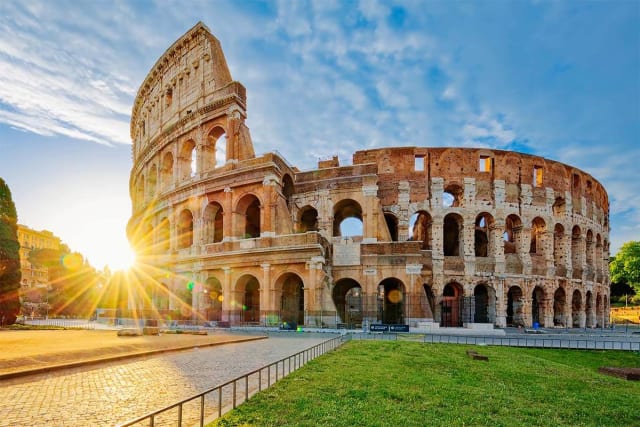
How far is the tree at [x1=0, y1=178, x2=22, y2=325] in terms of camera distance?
109 ft

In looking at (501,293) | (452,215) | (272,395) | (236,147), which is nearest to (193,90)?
(236,147)

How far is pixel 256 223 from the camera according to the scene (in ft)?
116

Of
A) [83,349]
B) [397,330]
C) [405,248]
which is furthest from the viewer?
[405,248]

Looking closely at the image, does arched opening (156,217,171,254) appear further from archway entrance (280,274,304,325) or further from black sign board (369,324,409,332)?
black sign board (369,324,409,332)

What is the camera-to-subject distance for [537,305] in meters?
34.1

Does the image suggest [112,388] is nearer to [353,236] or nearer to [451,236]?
[353,236]

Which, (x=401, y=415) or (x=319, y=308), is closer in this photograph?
(x=401, y=415)

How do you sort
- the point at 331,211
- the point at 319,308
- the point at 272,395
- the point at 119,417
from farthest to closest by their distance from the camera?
the point at 331,211
the point at 319,308
the point at 272,395
the point at 119,417

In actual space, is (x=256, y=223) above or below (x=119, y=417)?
above

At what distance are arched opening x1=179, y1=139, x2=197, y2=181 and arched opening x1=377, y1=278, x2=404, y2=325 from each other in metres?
18.6

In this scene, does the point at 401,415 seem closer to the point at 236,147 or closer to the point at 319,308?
the point at 319,308

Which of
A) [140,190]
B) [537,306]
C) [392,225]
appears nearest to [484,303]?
[537,306]

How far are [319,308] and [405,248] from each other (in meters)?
7.18

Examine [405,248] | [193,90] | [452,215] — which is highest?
[193,90]
